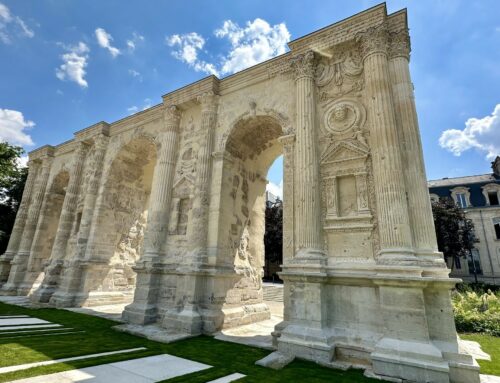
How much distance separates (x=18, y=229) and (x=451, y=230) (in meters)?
30.2

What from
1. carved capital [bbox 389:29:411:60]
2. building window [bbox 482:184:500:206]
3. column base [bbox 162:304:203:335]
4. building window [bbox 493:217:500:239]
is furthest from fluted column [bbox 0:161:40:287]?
building window [bbox 493:217:500:239]

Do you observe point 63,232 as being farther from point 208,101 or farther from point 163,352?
point 163,352

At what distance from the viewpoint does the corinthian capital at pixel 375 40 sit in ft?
23.4

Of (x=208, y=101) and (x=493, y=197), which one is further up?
(x=493, y=197)

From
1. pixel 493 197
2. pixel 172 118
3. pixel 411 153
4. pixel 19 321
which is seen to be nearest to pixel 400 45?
pixel 411 153

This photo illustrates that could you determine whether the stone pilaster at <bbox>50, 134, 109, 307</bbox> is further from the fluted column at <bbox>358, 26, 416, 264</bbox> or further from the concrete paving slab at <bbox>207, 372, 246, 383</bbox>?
the fluted column at <bbox>358, 26, 416, 264</bbox>

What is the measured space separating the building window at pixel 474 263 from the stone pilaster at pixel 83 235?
30.7 meters

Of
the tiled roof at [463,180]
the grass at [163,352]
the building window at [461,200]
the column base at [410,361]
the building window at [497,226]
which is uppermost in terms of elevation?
the tiled roof at [463,180]

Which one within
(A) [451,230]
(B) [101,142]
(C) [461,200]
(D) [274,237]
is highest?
(C) [461,200]

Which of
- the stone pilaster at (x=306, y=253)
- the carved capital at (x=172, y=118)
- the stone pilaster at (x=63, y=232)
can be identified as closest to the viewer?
the stone pilaster at (x=306, y=253)

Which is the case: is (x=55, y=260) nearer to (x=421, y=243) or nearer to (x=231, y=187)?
(x=231, y=187)

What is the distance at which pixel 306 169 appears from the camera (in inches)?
288

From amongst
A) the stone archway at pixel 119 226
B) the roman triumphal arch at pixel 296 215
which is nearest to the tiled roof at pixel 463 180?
the roman triumphal arch at pixel 296 215

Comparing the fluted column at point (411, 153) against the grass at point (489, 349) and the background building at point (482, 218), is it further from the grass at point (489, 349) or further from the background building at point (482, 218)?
the background building at point (482, 218)
